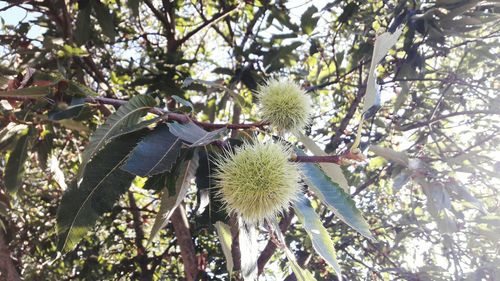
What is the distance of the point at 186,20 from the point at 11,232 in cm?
197

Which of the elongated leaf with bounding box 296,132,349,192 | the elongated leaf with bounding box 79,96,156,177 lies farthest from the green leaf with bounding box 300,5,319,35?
the elongated leaf with bounding box 79,96,156,177

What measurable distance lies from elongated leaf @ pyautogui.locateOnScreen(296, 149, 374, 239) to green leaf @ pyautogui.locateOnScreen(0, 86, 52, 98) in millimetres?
595

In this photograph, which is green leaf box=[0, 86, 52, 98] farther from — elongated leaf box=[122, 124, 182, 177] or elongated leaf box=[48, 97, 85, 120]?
elongated leaf box=[122, 124, 182, 177]

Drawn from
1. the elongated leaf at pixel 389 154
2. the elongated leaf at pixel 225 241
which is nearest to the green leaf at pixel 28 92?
the elongated leaf at pixel 225 241

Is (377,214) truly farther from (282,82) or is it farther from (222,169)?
(222,169)

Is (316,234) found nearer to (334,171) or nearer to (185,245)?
(334,171)

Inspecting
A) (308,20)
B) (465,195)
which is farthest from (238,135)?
(308,20)

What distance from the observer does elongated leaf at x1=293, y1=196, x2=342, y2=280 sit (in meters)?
0.87

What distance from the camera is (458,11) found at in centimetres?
195

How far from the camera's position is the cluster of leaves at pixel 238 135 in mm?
989

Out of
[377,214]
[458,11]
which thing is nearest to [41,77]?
[458,11]

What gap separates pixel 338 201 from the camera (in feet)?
3.07

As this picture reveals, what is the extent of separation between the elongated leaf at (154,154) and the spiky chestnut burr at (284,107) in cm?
44

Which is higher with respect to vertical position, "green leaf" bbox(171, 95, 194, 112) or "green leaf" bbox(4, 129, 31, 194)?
"green leaf" bbox(4, 129, 31, 194)
